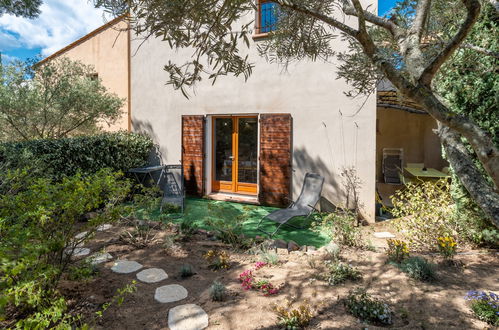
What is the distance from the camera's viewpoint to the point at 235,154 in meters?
8.34

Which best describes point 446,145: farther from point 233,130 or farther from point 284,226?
point 233,130

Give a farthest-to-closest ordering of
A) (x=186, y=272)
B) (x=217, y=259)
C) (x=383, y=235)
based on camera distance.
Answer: (x=383, y=235)
(x=217, y=259)
(x=186, y=272)

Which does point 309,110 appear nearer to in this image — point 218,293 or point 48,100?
point 218,293

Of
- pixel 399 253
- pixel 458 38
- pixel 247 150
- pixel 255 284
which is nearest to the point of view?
pixel 458 38

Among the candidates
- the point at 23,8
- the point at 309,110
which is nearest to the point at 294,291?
the point at 309,110

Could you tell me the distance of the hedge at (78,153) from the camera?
5.52 meters

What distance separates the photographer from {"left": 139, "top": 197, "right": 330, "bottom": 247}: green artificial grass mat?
210 inches

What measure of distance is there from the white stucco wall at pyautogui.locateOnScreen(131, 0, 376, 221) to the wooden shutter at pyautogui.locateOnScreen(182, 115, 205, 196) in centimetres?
28

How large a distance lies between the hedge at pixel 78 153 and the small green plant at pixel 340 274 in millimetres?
4890

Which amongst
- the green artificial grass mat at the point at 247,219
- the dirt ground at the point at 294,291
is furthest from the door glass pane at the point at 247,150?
the dirt ground at the point at 294,291

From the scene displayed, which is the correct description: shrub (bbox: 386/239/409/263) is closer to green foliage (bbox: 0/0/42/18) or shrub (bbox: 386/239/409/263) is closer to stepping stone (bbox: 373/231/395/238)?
stepping stone (bbox: 373/231/395/238)

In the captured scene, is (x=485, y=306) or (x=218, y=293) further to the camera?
(x=218, y=293)

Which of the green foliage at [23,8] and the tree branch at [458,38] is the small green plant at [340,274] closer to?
the tree branch at [458,38]

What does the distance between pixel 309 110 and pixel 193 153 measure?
3.60m
